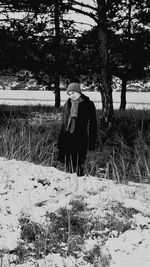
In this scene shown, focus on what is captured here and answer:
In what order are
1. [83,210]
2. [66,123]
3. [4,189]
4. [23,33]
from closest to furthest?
[83,210]
[4,189]
[66,123]
[23,33]

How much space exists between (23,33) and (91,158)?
5.73m

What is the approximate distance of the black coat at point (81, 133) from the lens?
4.89 m

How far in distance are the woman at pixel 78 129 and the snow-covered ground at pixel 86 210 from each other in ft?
2.23

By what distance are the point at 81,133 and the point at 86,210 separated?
1.73 metres

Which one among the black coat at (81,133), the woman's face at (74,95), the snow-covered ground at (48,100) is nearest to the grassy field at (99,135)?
the black coat at (81,133)

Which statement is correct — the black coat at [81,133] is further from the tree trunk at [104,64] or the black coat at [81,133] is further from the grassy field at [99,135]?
the tree trunk at [104,64]

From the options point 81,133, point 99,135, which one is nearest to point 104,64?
point 99,135

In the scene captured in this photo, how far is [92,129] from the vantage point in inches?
196

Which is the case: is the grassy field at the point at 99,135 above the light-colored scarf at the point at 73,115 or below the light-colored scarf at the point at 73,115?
below

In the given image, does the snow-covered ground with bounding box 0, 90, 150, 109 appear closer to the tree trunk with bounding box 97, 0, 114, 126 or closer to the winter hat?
the tree trunk with bounding box 97, 0, 114, 126

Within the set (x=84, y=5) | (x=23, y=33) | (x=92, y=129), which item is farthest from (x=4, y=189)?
(x=23, y=33)

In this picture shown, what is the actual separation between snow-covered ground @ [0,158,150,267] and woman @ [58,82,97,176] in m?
0.68

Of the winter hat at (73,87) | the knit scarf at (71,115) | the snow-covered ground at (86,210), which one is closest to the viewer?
the snow-covered ground at (86,210)

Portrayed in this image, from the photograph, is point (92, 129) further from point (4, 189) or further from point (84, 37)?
point (84, 37)
